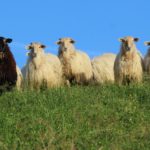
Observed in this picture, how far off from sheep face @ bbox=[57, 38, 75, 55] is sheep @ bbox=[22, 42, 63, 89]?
1.01m

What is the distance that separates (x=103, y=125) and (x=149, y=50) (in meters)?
11.6

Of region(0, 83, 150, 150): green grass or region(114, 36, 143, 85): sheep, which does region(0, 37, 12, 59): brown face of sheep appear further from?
region(114, 36, 143, 85): sheep

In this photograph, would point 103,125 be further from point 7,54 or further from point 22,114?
point 7,54

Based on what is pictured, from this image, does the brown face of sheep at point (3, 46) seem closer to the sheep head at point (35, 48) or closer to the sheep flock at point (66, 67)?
the sheep flock at point (66, 67)

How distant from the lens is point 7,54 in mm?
19969

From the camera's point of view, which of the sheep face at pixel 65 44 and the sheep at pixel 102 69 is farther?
the sheep at pixel 102 69

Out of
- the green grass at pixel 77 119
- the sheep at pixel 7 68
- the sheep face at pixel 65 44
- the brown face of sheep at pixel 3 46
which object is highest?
the sheep face at pixel 65 44

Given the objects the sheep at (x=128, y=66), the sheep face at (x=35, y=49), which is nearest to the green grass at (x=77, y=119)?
the sheep at (x=128, y=66)

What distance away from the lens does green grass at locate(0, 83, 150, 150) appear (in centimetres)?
1245

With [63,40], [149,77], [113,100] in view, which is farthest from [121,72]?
[113,100]

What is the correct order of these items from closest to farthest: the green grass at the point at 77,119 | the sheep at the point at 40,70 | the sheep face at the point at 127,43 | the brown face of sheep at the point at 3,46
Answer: the green grass at the point at 77,119 → the brown face of sheep at the point at 3,46 → the sheep at the point at 40,70 → the sheep face at the point at 127,43

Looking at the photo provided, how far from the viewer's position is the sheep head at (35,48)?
73.2ft

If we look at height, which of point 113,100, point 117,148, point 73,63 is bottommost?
point 117,148

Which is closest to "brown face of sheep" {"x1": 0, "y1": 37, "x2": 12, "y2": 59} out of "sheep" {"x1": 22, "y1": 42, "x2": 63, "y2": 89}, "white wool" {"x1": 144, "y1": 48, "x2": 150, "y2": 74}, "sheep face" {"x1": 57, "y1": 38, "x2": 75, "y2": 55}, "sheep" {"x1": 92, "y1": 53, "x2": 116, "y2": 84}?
"sheep" {"x1": 22, "y1": 42, "x2": 63, "y2": 89}
